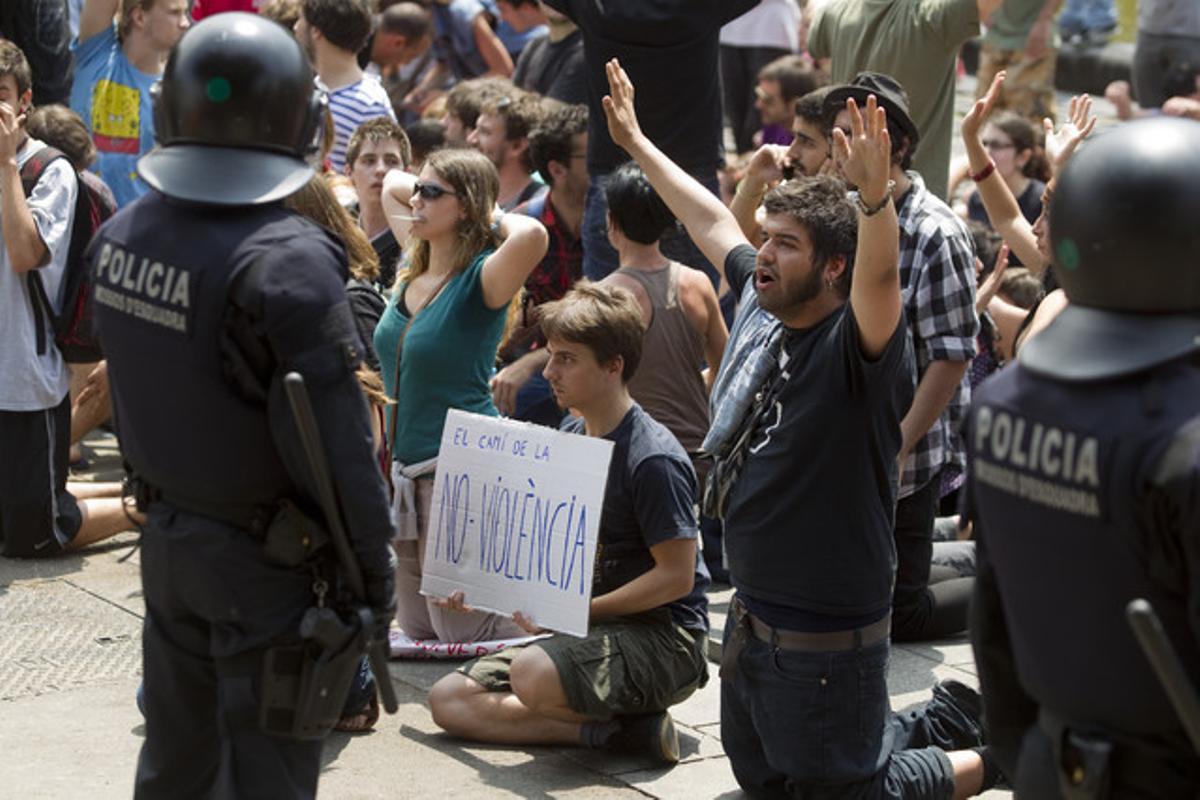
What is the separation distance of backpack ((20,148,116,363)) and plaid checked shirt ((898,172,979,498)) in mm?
3097

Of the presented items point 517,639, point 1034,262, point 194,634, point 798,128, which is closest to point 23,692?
point 517,639

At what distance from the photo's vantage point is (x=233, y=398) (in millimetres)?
3980

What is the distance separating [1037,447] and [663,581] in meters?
2.36

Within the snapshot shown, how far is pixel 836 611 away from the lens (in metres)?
4.94

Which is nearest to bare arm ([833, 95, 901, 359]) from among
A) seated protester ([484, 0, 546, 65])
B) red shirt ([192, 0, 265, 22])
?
red shirt ([192, 0, 265, 22])

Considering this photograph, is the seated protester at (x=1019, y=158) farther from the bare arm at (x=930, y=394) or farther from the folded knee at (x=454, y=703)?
the folded knee at (x=454, y=703)

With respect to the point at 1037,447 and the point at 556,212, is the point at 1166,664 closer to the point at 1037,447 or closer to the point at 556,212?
the point at 1037,447

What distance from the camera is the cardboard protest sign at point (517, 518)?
5.55 m

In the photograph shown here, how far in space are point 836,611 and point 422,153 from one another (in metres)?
4.46

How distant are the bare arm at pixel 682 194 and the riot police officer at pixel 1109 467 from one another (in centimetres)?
217

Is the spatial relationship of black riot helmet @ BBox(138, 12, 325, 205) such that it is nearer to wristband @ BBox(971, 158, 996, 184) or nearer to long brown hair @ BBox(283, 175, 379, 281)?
long brown hair @ BBox(283, 175, 379, 281)

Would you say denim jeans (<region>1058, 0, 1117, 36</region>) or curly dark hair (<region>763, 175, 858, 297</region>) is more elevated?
curly dark hair (<region>763, 175, 858, 297</region>)

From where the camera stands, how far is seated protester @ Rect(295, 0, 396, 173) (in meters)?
8.79

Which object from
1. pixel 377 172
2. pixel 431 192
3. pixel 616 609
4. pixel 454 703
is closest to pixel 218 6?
pixel 377 172
